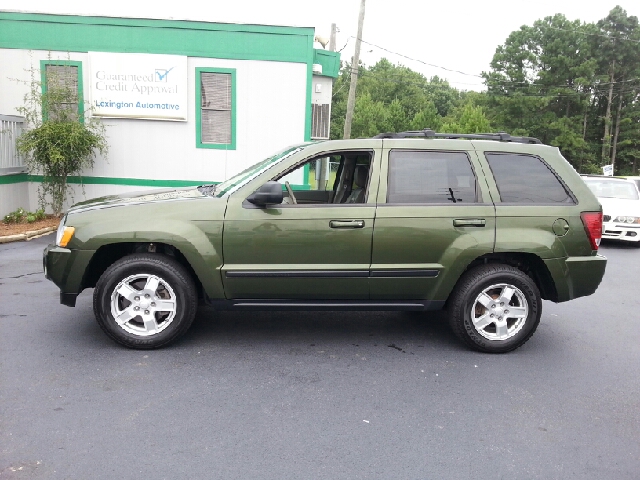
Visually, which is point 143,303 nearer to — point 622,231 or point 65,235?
point 65,235

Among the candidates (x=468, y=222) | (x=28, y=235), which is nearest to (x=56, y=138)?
(x=28, y=235)

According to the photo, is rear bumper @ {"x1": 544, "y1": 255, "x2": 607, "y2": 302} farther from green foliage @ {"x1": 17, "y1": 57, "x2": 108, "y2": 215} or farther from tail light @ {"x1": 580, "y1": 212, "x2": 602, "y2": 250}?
green foliage @ {"x1": 17, "y1": 57, "x2": 108, "y2": 215}

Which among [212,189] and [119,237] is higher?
[212,189]

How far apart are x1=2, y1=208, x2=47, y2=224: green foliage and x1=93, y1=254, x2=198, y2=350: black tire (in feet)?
24.2

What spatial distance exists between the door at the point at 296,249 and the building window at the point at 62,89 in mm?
8446

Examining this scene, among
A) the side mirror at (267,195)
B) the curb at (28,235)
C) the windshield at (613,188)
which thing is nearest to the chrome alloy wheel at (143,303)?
the side mirror at (267,195)

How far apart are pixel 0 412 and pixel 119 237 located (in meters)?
1.54

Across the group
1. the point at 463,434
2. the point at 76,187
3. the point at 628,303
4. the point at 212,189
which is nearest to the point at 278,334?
the point at 212,189

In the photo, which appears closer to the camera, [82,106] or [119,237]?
[119,237]

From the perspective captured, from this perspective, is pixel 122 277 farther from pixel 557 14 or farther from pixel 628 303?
pixel 557 14

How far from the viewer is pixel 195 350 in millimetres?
4773

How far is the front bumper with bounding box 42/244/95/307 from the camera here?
15.0 ft

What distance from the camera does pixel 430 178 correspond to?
4906 mm

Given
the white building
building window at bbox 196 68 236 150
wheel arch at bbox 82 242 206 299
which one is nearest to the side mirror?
wheel arch at bbox 82 242 206 299
